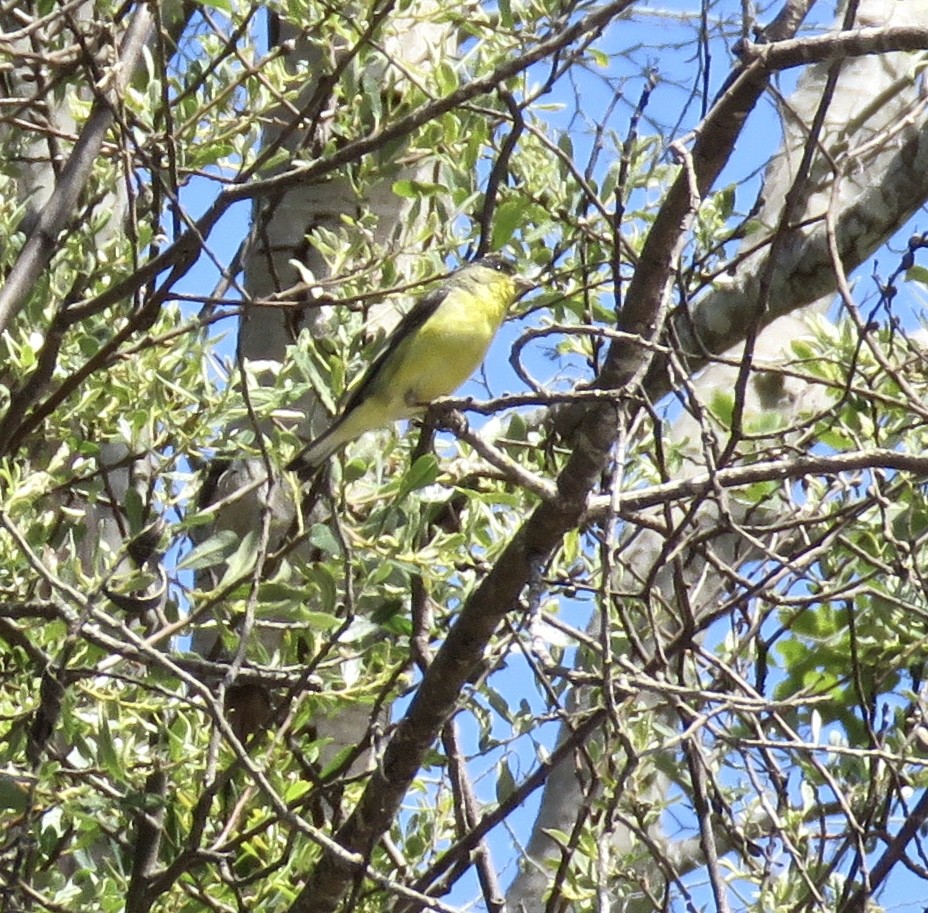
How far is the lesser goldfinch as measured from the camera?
3.64 meters

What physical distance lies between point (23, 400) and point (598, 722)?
119 centimetres

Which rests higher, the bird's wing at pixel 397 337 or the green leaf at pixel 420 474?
the bird's wing at pixel 397 337

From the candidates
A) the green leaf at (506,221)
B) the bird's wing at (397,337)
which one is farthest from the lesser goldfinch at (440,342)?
the green leaf at (506,221)

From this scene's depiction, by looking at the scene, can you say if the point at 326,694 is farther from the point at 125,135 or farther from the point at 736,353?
the point at 736,353

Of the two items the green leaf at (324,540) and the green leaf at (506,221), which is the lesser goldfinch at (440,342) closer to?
the green leaf at (506,221)

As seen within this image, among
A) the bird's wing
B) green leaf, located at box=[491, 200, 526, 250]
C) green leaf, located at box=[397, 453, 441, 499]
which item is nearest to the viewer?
green leaf, located at box=[397, 453, 441, 499]

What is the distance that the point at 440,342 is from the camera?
4.07 m

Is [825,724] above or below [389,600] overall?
above

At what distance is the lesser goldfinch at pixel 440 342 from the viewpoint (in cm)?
364

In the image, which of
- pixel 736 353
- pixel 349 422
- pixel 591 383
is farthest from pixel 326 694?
pixel 736 353

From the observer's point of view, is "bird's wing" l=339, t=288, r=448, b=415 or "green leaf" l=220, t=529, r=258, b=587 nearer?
"green leaf" l=220, t=529, r=258, b=587

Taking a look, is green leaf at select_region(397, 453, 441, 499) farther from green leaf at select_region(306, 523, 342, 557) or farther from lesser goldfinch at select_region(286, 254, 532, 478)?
lesser goldfinch at select_region(286, 254, 532, 478)

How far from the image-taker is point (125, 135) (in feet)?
8.68

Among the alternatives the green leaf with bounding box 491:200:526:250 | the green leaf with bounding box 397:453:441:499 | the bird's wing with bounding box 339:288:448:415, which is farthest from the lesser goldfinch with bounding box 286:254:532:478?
the green leaf with bounding box 397:453:441:499
